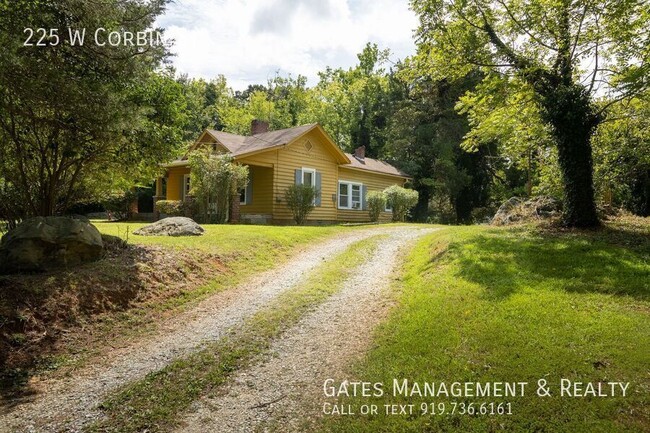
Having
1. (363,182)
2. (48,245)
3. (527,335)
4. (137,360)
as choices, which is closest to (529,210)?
(527,335)

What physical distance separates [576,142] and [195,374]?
9829mm

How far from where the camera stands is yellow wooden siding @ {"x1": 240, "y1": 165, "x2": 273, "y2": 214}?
65.4 ft

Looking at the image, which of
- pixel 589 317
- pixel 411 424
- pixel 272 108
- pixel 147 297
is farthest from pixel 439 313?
pixel 272 108

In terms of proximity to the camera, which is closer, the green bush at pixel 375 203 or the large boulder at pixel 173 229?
the large boulder at pixel 173 229

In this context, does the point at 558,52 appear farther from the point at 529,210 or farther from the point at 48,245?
the point at 48,245

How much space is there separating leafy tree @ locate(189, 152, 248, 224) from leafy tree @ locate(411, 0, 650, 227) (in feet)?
29.5

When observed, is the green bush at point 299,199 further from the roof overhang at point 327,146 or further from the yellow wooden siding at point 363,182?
the yellow wooden siding at point 363,182

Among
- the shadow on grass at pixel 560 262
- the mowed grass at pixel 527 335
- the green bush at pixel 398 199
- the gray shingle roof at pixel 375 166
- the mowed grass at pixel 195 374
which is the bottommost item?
the mowed grass at pixel 195 374

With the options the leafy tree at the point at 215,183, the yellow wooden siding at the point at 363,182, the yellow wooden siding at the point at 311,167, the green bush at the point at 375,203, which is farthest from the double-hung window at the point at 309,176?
the leafy tree at the point at 215,183

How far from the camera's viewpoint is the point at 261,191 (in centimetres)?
2033

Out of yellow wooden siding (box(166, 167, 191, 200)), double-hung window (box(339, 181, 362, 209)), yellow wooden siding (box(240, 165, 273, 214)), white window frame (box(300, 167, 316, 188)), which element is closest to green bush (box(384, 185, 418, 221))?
double-hung window (box(339, 181, 362, 209))

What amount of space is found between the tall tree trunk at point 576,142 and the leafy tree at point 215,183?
1156 centimetres

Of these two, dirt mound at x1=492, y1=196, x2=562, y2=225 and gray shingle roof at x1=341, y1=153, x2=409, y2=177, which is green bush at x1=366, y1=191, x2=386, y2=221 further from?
dirt mound at x1=492, y1=196, x2=562, y2=225

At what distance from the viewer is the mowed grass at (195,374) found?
3787mm
